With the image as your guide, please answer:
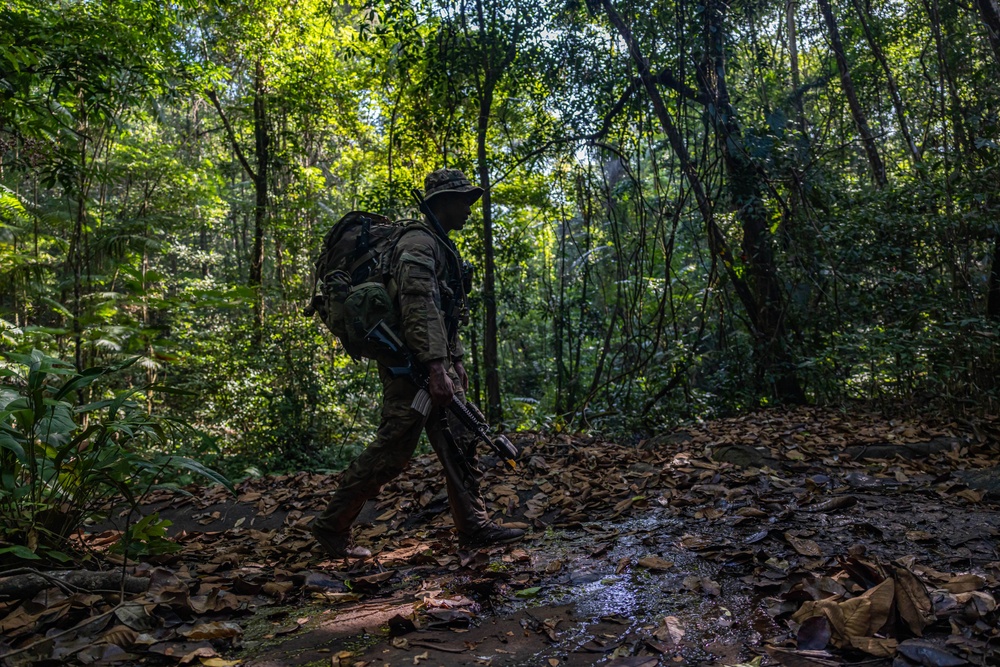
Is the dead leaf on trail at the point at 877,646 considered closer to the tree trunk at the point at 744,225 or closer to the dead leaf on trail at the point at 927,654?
the dead leaf on trail at the point at 927,654

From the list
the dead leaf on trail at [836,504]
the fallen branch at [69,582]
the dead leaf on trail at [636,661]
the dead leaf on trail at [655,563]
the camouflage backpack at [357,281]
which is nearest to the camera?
the dead leaf on trail at [636,661]

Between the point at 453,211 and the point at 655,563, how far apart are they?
8.27ft

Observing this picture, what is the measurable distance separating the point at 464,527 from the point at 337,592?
89cm

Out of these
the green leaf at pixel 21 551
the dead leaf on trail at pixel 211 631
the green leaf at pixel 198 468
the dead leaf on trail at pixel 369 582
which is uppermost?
the green leaf at pixel 198 468

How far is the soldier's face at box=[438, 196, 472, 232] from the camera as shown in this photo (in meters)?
4.38

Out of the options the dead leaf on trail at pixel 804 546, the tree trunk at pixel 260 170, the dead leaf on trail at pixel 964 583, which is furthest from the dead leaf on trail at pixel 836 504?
the tree trunk at pixel 260 170

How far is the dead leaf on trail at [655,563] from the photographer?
10.8 feet

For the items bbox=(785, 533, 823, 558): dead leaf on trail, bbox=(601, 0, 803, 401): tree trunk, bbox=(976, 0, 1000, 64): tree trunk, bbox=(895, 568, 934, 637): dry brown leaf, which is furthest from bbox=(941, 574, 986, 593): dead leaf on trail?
bbox=(976, 0, 1000, 64): tree trunk

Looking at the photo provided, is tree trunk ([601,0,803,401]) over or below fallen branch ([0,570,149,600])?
over

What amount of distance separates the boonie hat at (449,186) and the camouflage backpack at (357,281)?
13.4 inches

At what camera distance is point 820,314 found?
8.33 m

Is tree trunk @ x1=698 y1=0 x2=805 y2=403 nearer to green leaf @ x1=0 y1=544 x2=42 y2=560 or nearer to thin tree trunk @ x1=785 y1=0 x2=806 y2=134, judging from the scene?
thin tree trunk @ x1=785 y1=0 x2=806 y2=134

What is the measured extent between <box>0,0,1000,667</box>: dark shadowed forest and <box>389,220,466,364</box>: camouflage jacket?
125 centimetres

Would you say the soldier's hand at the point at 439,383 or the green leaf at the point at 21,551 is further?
the soldier's hand at the point at 439,383
